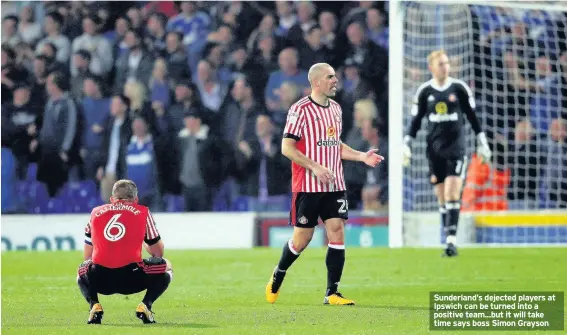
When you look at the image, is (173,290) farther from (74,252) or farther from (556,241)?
(556,241)

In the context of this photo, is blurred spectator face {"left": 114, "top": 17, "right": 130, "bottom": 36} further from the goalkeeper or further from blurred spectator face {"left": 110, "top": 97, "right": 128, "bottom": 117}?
the goalkeeper

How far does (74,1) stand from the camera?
74.5 feet

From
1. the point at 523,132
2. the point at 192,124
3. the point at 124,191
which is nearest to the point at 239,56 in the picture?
the point at 192,124

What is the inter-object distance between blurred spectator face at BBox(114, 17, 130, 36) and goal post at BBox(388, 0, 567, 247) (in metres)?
5.16

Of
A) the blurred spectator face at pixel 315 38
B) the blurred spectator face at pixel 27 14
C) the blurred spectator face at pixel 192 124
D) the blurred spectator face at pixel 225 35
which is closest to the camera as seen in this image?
the blurred spectator face at pixel 192 124

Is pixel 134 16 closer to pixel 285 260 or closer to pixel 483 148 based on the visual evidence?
pixel 483 148

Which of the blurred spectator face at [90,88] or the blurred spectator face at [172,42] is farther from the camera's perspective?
the blurred spectator face at [172,42]

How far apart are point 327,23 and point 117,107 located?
3.89m

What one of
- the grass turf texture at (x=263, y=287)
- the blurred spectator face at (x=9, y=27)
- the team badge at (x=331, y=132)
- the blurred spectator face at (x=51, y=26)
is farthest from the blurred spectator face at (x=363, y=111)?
the team badge at (x=331, y=132)

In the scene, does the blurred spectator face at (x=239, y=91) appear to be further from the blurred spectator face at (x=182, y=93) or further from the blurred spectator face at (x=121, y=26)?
the blurred spectator face at (x=121, y=26)

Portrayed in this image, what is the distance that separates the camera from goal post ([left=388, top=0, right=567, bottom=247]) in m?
18.3

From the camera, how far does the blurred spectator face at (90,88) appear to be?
71.2ft

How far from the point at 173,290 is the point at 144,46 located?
10873mm

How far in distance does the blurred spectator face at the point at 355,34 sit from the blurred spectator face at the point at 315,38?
0.50 m
